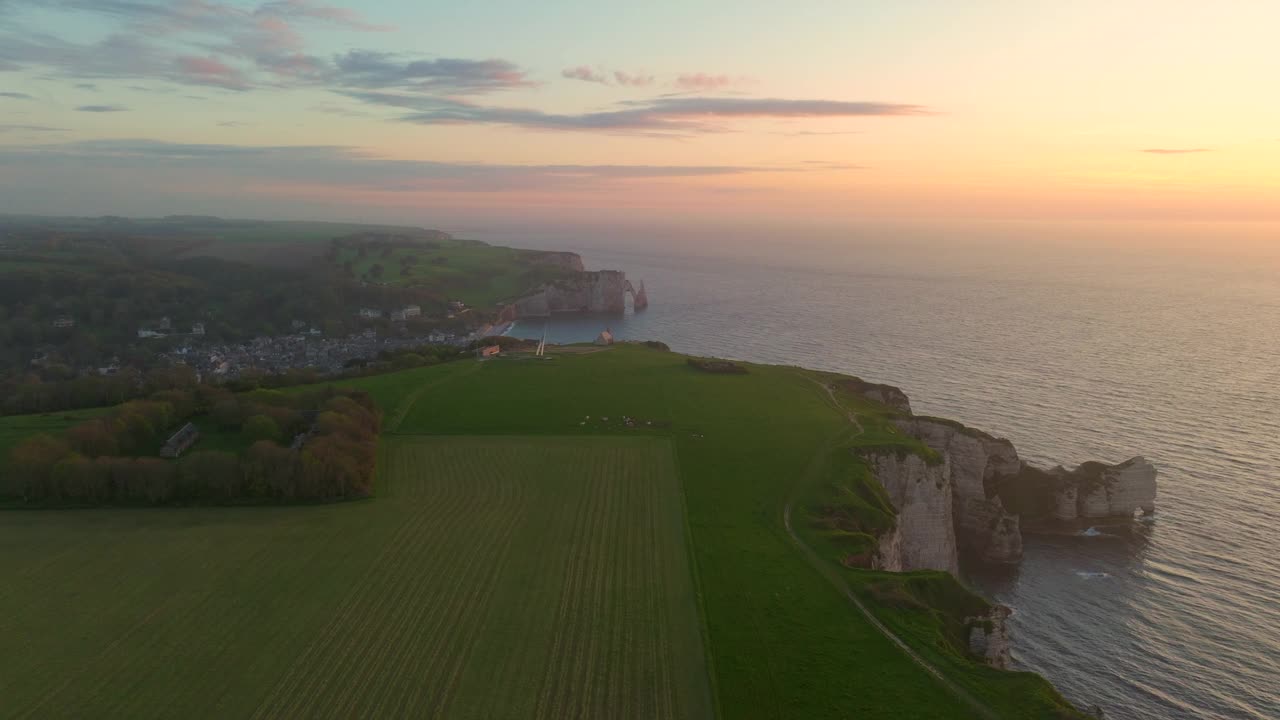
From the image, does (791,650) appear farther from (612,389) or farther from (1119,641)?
(612,389)

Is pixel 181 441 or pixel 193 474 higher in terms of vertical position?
pixel 181 441

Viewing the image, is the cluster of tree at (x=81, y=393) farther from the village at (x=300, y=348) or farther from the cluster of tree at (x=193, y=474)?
the village at (x=300, y=348)

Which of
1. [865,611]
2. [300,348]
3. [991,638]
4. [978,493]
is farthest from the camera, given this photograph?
[300,348]

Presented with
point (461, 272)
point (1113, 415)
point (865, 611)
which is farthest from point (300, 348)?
point (1113, 415)

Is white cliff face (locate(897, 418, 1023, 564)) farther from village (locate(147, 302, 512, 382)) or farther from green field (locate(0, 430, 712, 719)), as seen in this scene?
village (locate(147, 302, 512, 382))

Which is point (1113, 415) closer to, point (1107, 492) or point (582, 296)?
point (1107, 492)

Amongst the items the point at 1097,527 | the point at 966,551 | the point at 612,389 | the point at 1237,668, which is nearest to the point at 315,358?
the point at 612,389

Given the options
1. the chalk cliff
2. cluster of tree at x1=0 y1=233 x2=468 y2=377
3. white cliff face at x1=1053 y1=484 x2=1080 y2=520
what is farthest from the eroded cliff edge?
the chalk cliff
